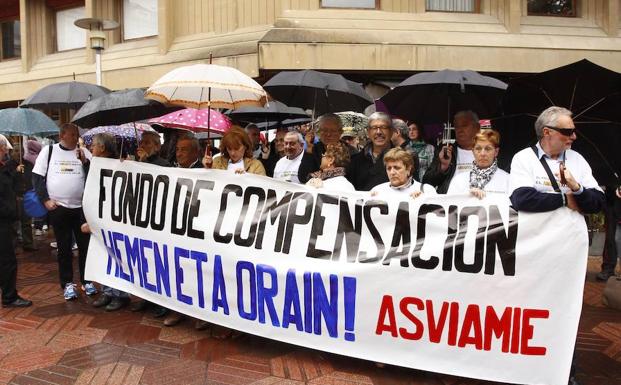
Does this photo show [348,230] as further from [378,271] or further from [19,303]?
[19,303]

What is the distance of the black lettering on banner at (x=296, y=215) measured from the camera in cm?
367

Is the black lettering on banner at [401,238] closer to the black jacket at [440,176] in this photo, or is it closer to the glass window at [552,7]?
the black jacket at [440,176]

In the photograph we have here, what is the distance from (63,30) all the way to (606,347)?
14.3 meters

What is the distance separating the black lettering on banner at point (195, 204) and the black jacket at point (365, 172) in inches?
45.1

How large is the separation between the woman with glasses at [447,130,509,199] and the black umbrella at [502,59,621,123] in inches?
16.7

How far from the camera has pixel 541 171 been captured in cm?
306

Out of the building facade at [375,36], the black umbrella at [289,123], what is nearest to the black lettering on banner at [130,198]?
the black umbrella at [289,123]

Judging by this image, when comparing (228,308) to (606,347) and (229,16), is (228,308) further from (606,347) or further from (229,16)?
(229,16)

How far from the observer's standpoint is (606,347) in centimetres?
398

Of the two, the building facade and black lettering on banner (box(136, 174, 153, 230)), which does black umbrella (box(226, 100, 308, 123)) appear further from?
black lettering on banner (box(136, 174, 153, 230))

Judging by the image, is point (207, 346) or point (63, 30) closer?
point (207, 346)

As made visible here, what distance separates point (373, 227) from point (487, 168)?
92 centimetres

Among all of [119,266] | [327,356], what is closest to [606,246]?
[327,356]

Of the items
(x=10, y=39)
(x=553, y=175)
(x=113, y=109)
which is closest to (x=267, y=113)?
(x=113, y=109)
